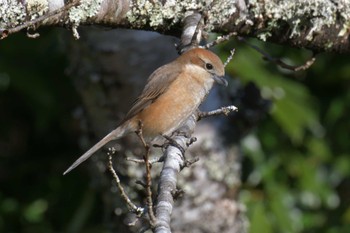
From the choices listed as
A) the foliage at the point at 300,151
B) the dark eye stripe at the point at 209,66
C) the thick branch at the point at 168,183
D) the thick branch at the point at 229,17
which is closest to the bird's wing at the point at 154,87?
the dark eye stripe at the point at 209,66

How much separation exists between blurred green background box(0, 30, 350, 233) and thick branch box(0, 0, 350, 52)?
1110 millimetres

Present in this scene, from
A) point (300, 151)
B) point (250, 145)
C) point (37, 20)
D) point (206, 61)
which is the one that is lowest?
point (300, 151)

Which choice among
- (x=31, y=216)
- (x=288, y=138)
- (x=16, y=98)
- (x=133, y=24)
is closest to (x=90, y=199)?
(x=31, y=216)

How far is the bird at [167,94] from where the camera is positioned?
4.07 metres

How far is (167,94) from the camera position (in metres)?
4.20

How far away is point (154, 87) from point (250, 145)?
60.9 inches

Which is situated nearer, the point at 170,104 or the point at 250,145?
the point at 170,104

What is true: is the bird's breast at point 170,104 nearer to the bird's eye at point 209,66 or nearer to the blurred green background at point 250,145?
the bird's eye at point 209,66

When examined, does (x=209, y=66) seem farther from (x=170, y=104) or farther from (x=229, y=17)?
(x=229, y=17)

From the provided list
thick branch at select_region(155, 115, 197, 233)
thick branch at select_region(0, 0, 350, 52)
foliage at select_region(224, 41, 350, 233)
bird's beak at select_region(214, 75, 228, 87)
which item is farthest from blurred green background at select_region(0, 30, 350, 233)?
thick branch at select_region(155, 115, 197, 233)

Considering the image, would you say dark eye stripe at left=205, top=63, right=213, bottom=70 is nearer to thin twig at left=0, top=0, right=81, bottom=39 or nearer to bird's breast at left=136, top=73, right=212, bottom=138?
bird's breast at left=136, top=73, right=212, bottom=138

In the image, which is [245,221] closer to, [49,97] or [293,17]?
[49,97]

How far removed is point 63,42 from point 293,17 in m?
1.84

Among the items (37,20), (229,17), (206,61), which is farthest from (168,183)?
(206,61)
